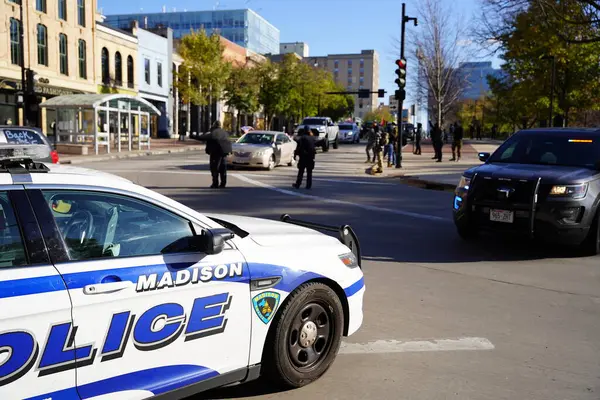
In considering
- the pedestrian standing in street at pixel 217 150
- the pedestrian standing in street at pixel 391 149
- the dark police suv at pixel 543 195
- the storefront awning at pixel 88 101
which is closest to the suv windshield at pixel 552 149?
the dark police suv at pixel 543 195

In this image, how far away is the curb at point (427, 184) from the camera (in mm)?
16969

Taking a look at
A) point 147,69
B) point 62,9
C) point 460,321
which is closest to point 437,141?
point 460,321

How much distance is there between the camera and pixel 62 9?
39.2 m

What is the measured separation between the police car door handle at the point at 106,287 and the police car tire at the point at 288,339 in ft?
3.62

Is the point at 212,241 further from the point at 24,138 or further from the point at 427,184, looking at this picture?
the point at 427,184

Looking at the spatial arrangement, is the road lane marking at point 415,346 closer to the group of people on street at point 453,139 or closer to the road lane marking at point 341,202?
the road lane marking at point 341,202

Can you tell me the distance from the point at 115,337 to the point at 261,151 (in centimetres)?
1907

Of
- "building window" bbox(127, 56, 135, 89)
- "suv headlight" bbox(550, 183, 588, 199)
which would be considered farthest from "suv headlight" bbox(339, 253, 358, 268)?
"building window" bbox(127, 56, 135, 89)

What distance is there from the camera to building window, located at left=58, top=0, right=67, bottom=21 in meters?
38.9

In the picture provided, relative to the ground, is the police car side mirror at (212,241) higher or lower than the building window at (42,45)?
lower

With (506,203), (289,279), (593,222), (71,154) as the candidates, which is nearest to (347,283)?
(289,279)

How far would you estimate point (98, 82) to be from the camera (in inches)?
1741

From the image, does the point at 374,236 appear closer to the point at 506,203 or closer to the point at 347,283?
the point at 506,203

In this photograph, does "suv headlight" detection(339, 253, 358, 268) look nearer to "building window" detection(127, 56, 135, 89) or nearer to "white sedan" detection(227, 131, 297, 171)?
"white sedan" detection(227, 131, 297, 171)
